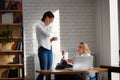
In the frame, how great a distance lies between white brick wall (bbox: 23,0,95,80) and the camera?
7613 millimetres

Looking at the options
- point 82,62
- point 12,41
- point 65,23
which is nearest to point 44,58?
point 82,62

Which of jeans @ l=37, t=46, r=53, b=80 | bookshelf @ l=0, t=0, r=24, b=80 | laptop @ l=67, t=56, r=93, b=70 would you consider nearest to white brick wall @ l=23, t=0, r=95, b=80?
bookshelf @ l=0, t=0, r=24, b=80

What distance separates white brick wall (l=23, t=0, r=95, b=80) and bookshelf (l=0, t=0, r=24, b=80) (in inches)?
9.9

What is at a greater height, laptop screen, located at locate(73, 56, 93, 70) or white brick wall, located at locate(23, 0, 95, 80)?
white brick wall, located at locate(23, 0, 95, 80)

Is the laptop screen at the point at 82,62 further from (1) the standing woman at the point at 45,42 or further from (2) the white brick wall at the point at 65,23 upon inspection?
(2) the white brick wall at the point at 65,23

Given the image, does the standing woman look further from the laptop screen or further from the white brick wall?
the white brick wall

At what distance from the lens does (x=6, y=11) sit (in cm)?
733

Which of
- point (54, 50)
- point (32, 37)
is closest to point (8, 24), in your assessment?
point (32, 37)

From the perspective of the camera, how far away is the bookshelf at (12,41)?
7.27 meters

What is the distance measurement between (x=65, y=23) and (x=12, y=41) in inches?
55.5

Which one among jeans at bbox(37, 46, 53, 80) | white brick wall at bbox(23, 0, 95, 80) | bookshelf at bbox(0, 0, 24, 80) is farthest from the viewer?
white brick wall at bbox(23, 0, 95, 80)

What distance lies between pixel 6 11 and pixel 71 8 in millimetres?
1635

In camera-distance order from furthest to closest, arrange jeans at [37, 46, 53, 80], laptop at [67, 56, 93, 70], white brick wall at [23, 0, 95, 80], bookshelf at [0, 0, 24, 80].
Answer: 1. white brick wall at [23, 0, 95, 80]
2. bookshelf at [0, 0, 24, 80]
3. jeans at [37, 46, 53, 80]
4. laptop at [67, 56, 93, 70]

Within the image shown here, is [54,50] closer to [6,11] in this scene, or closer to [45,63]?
[6,11]
